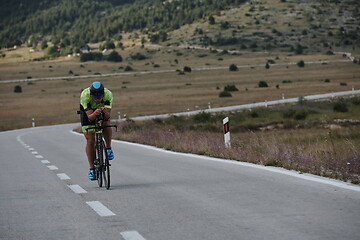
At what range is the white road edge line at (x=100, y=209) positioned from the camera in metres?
9.55

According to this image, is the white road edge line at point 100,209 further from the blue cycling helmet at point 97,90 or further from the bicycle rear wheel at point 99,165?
the blue cycling helmet at point 97,90

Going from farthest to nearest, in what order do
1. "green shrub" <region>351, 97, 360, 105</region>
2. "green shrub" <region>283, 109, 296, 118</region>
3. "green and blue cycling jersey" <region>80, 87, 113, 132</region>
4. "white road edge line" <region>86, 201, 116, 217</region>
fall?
"green shrub" <region>351, 97, 360, 105</region>, "green shrub" <region>283, 109, 296, 118</region>, "green and blue cycling jersey" <region>80, 87, 113, 132</region>, "white road edge line" <region>86, 201, 116, 217</region>

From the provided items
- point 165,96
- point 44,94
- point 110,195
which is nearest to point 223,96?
point 165,96

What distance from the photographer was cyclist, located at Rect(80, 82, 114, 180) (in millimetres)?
12078

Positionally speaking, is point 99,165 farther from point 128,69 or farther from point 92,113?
point 128,69

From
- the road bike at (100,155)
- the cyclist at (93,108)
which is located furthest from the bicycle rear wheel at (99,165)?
the cyclist at (93,108)

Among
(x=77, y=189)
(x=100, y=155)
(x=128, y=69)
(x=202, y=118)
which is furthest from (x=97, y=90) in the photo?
(x=128, y=69)

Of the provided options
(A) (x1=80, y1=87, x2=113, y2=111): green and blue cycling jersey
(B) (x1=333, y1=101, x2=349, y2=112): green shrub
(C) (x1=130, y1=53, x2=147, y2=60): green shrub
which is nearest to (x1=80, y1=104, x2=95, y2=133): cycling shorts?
(A) (x1=80, y1=87, x2=113, y2=111): green and blue cycling jersey

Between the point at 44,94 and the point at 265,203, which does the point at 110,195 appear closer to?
the point at 265,203

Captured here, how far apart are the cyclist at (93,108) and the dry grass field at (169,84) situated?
46.1 metres

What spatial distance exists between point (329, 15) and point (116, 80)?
97.3 meters

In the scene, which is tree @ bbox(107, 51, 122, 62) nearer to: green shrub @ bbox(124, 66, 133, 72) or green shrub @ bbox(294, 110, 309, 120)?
green shrub @ bbox(124, 66, 133, 72)

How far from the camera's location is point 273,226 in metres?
8.16

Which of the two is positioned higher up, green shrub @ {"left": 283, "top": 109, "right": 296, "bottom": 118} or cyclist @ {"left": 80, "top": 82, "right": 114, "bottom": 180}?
cyclist @ {"left": 80, "top": 82, "right": 114, "bottom": 180}
